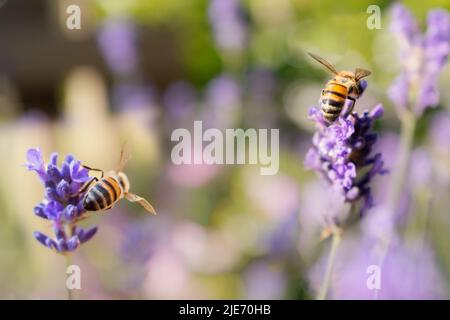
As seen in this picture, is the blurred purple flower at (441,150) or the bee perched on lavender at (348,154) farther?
the blurred purple flower at (441,150)

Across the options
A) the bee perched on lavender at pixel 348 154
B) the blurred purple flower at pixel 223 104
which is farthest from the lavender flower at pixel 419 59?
the blurred purple flower at pixel 223 104

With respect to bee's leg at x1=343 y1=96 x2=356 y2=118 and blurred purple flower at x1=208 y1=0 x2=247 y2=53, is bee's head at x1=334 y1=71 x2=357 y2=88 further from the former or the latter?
blurred purple flower at x1=208 y1=0 x2=247 y2=53

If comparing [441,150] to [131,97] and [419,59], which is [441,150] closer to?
[419,59]

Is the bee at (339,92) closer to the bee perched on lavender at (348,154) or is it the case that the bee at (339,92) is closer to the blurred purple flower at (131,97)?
the bee perched on lavender at (348,154)

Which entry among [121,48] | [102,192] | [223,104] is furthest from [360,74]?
[121,48]

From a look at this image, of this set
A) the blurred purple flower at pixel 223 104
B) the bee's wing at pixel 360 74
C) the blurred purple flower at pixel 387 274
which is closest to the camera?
the bee's wing at pixel 360 74

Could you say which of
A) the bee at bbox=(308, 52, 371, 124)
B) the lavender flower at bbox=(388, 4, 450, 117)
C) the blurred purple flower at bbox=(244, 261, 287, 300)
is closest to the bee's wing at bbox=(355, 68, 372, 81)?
the bee at bbox=(308, 52, 371, 124)
